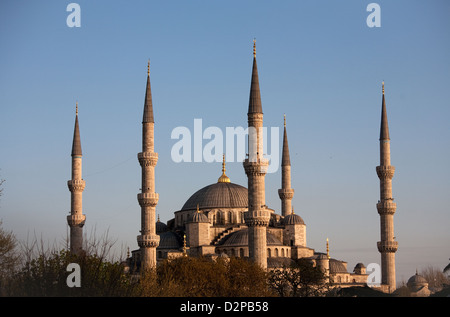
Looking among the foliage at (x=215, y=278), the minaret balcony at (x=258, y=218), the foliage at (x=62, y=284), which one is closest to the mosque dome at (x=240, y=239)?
the minaret balcony at (x=258, y=218)

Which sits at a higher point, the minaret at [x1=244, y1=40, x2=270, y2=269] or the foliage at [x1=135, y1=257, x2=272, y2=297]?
the minaret at [x1=244, y1=40, x2=270, y2=269]

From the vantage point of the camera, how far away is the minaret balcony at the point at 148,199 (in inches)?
2148

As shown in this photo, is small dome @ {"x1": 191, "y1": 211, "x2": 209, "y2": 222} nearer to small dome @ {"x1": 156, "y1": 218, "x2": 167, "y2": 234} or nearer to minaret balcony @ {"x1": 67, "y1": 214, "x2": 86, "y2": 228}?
small dome @ {"x1": 156, "y1": 218, "x2": 167, "y2": 234}

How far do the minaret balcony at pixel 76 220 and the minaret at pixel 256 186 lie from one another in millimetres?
14261

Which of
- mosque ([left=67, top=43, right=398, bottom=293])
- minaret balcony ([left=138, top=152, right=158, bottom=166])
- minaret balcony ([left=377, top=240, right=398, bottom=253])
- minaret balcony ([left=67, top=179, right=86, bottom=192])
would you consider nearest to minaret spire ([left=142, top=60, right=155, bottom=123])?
mosque ([left=67, top=43, right=398, bottom=293])

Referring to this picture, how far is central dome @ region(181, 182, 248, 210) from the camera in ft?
228

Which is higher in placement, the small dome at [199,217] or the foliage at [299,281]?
the small dome at [199,217]

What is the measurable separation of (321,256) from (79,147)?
18.9 metres

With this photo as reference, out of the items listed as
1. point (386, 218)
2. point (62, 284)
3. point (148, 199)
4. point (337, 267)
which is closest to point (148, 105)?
point (148, 199)

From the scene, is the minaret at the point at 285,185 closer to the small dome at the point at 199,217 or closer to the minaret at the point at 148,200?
the small dome at the point at 199,217

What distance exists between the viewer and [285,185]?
67.4 m

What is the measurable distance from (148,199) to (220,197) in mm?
15994
